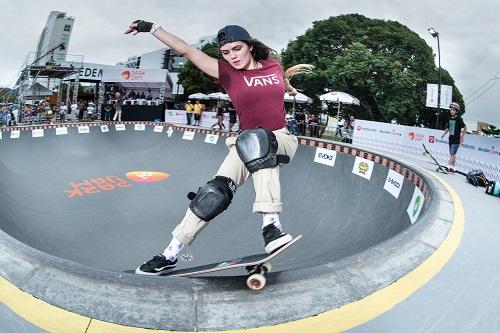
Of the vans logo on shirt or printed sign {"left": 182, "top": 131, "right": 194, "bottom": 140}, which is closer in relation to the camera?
the vans logo on shirt

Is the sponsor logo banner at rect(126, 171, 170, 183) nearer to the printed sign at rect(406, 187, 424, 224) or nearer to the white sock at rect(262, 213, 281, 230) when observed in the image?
the printed sign at rect(406, 187, 424, 224)

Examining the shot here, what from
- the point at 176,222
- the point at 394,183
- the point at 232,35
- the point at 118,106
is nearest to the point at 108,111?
the point at 118,106

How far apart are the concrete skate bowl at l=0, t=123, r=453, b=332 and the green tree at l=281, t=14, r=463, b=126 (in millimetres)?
18017

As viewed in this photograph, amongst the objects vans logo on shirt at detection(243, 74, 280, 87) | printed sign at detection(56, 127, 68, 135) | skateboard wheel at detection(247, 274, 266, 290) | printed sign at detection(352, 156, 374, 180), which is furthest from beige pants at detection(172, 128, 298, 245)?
printed sign at detection(56, 127, 68, 135)

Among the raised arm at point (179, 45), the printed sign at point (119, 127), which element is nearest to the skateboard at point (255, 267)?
the raised arm at point (179, 45)

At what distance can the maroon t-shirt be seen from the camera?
2.60 metres

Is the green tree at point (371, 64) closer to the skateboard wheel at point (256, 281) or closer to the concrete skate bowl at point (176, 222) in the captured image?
the concrete skate bowl at point (176, 222)

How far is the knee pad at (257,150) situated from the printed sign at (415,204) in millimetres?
2918

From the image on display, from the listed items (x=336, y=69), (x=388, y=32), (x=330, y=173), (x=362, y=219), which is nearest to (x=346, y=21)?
(x=388, y=32)

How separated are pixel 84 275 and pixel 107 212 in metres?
5.39

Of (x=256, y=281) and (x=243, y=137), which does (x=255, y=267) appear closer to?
(x=256, y=281)

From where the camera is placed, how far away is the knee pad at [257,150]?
7.19 feet

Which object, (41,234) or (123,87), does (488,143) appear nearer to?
(41,234)

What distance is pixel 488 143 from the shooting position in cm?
984
